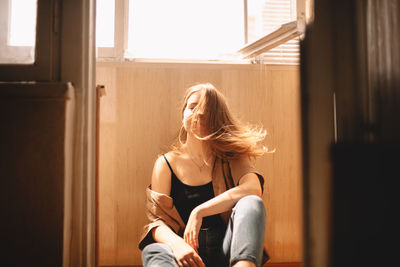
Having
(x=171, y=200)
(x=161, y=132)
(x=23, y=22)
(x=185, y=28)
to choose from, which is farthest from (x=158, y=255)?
(x=185, y=28)

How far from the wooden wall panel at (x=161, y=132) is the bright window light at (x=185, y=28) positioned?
0.49 feet

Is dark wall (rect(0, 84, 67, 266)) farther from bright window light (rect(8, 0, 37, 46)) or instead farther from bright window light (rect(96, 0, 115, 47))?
bright window light (rect(96, 0, 115, 47))

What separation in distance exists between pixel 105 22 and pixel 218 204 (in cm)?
111

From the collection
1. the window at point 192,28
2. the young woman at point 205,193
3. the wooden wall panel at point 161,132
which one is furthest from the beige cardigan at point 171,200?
the window at point 192,28

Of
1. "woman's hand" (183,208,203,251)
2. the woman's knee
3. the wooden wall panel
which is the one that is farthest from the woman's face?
the woman's knee

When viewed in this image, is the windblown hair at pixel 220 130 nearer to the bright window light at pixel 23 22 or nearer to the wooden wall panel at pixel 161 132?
the wooden wall panel at pixel 161 132

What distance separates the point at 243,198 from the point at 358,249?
2.50 ft

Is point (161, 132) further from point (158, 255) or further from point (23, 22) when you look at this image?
point (23, 22)

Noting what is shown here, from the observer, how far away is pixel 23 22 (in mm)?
775

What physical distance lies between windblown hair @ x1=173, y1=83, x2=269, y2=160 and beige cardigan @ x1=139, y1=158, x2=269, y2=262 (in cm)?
4

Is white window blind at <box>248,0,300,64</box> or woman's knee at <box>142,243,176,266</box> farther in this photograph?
white window blind at <box>248,0,300,64</box>

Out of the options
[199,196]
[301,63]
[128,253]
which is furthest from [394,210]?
[128,253]

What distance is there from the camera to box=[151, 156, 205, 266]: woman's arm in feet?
3.12

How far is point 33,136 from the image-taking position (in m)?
0.72
